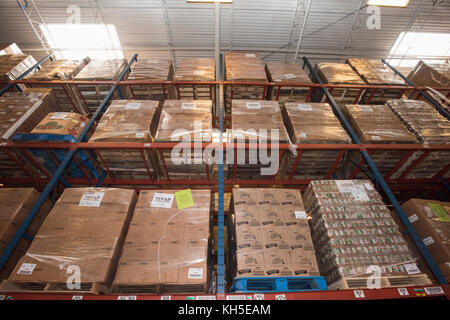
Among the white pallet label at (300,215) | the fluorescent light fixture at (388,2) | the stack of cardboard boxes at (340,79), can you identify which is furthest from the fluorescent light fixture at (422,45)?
the white pallet label at (300,215)

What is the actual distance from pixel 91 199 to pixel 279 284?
3224mm

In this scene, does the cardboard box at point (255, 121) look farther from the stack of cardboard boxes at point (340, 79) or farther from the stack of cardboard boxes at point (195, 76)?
the stack of cardboard boxes at point (340, 79)

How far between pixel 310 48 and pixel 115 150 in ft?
29.3

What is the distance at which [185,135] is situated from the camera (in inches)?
151

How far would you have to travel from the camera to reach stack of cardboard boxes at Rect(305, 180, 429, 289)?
2.61 metres

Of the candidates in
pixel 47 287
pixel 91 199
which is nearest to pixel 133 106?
pixel 91 199

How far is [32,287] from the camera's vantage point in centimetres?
248

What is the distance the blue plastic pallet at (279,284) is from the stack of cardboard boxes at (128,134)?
3.03 metres

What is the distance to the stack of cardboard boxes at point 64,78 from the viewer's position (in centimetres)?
543

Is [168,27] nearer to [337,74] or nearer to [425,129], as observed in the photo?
[337,74]
